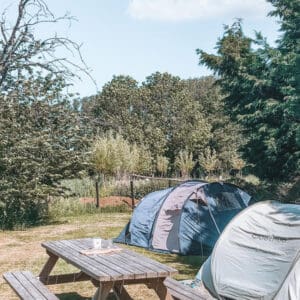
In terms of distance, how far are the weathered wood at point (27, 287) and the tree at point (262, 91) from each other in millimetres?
8710

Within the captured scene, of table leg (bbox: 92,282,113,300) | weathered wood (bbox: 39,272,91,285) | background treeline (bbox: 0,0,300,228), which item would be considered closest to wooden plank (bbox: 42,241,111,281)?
table leg (bbox: 92,282,113,300)

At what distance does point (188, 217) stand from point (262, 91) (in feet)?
20.9

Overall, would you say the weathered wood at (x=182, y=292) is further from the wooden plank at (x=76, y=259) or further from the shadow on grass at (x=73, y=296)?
the shadow on grass at (x=73, y=296)

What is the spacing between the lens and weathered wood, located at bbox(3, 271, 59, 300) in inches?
195

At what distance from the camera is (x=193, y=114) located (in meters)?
38.7

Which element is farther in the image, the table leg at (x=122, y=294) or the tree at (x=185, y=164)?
the tree at (x=185, y=164)

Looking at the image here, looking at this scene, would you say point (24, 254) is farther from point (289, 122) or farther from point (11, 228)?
point (289, 122)

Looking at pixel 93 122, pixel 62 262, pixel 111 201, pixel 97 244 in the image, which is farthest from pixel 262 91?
pixel 97 244

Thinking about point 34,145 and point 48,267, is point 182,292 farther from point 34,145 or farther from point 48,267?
point 34,145

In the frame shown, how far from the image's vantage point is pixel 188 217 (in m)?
9.44

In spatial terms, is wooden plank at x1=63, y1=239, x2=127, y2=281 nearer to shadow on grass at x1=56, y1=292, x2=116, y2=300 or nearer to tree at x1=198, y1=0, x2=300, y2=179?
shadow on grass at x1=56, y1=292, x2=116, y2=300

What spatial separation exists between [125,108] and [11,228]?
84.9ft

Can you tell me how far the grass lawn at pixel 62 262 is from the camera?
22.5ft

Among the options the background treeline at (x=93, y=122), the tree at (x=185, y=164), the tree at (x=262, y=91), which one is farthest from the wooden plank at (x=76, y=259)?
the tree at (x=185, y=164)
